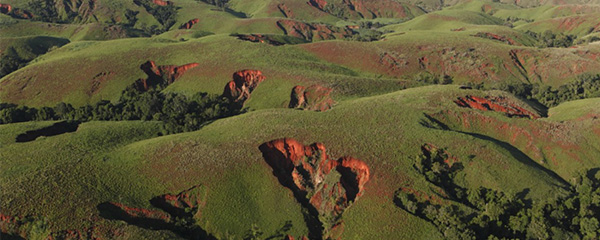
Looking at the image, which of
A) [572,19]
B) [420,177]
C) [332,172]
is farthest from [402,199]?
[572,19]

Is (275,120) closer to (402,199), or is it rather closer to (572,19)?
(402,199)

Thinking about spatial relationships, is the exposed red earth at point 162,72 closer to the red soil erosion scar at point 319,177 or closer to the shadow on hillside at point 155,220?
the red soil erosion scar at point 319,177

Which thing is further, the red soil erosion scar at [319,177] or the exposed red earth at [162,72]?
the exposed red earth at [162,72]

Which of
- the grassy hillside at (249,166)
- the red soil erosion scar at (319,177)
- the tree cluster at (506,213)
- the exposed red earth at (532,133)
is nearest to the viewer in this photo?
the tree cluster at (506,213)

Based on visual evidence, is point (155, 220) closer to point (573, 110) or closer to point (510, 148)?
point (510, 148)

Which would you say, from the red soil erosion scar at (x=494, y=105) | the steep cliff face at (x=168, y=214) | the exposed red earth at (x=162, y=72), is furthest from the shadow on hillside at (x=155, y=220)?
the exposed red earth at (x=162, y=72)

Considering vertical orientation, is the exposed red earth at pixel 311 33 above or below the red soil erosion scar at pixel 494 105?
below

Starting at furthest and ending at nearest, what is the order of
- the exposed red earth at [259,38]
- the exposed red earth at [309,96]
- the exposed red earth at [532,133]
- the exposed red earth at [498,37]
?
1. the exposed red earth at [498,37]
2. the exposed red earth at [259,38]
3. the exposed red earth at [309,96]
4. the exposed red earth at [532,133]
